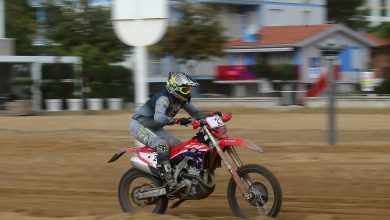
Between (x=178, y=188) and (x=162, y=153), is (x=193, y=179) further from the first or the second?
(x=162, y=153)

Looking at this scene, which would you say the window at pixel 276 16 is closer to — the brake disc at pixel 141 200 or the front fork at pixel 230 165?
the brake disc at pixel 141 200

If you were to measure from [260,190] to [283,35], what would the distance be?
3942 cm

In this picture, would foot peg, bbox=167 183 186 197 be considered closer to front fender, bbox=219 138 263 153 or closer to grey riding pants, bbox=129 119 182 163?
grey riding pants, bbox=129 119 182 163

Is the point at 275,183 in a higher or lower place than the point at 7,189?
higher

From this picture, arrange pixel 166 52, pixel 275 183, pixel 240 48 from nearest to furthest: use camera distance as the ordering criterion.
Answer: pixel 275 183
pixel 166 52
pixel 240 48

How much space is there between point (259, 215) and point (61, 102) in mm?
23928

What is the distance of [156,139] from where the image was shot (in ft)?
29.0

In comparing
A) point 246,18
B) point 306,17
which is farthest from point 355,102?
point 306,17

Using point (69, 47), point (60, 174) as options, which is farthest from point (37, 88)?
point (60, 174)

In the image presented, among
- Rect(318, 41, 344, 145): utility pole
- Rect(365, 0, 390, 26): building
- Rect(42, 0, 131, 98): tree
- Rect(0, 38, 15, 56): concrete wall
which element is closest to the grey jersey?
Rect(318, 41, 344, 145): utility pole

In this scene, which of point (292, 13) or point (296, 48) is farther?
point (292, 13)

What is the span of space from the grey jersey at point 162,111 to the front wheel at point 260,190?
911mm

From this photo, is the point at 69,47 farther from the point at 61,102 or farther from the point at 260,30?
the point at 260,30

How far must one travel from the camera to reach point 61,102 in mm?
31109
